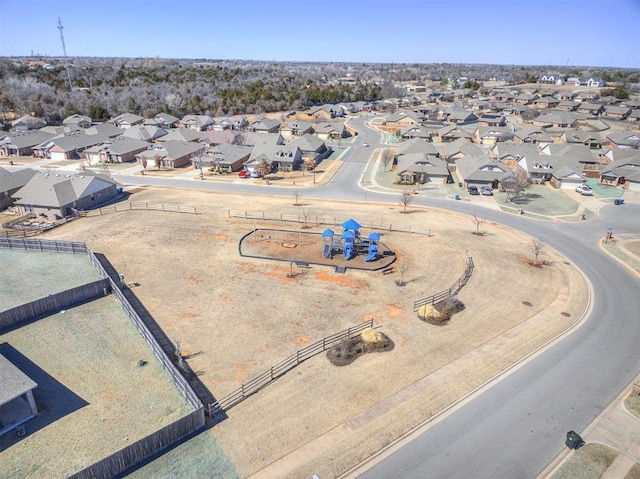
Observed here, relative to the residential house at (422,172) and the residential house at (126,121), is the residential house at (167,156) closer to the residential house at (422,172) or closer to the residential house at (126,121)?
the residential house at (126,121)

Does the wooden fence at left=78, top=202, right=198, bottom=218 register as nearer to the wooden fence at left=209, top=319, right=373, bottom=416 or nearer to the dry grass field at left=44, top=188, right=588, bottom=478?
the dry grass field at left=44, top=188, right=588, bottom=478

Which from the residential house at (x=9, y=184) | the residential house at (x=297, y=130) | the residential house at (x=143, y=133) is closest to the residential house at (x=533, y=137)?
the residential house at (x=297, y=130)

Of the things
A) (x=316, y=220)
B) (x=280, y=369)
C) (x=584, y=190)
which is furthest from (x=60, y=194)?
(x=584, y=190)

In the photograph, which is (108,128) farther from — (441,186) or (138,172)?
(441,186)

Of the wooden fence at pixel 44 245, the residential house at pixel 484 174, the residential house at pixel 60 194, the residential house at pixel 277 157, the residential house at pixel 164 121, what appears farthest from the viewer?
the residential house at pixel 164 121

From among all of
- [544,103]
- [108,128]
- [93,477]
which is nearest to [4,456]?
[93,477]

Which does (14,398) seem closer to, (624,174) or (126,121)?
(624,174)
